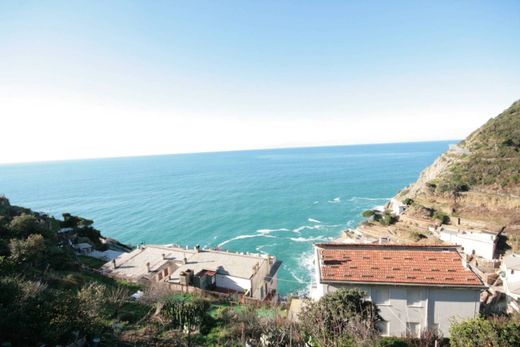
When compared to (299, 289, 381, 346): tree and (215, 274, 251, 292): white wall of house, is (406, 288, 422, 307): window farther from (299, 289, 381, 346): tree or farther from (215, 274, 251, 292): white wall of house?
(215, 274, 251, 292): white wall of house

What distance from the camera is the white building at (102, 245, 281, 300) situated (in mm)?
24609

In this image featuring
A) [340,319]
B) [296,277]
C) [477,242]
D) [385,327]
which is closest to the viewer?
[340,319]

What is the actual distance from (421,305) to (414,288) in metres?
1.23

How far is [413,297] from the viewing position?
56.9 ft

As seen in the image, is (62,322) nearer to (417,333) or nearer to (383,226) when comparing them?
(417,333)

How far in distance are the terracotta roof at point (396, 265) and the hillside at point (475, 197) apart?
24875 mm

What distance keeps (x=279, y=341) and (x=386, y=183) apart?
103252mm

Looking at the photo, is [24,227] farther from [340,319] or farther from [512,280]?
[512,280]

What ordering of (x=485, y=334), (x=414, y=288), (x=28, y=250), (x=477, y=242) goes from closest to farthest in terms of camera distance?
1. (x=485, y=334)
2. (x=414, y=288)
3. (x=28, y=250)
4. (x=477, y=242)

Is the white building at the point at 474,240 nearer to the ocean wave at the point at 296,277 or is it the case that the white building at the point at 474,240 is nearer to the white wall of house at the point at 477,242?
the white wall of house at the point at 477,242

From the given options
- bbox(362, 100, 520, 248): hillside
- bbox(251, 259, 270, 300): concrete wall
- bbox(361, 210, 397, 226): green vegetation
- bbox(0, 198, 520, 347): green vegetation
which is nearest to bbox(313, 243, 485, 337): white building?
bbox(0, 198, 520, 347): green vegetation

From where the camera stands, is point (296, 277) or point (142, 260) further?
point (296, 277)

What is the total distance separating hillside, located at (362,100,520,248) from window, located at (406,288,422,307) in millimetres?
27346

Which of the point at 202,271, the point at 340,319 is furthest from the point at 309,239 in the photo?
the point at 340,319
